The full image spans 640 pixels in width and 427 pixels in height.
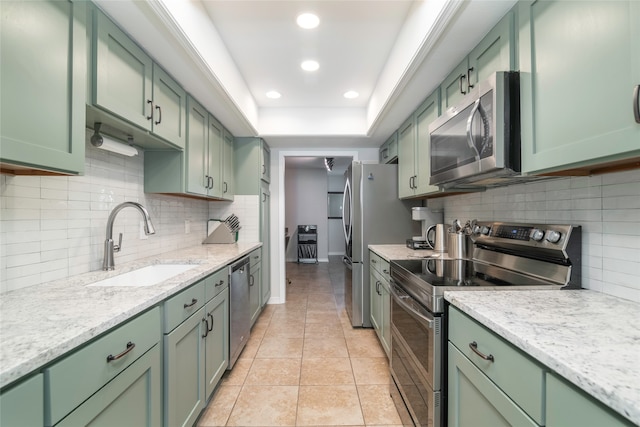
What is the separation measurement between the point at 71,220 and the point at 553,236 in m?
2.35

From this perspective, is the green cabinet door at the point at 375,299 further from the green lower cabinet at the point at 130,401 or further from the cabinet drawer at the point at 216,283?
the green lower cabinet at the point at 130,401

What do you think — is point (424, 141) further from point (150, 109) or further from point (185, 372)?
point (185, 372)

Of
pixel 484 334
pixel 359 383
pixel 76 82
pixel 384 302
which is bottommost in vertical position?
pixel 359 383

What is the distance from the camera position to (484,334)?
92 centimetres

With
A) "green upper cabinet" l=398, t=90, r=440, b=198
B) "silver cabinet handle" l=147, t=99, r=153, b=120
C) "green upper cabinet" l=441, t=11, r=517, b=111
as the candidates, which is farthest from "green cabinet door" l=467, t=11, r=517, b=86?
"silver cabinet handle" l=147, t=99, r=153, b=120

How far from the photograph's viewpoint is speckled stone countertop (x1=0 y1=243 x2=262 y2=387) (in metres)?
0.64

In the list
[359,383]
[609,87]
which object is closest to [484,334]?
[609,87]

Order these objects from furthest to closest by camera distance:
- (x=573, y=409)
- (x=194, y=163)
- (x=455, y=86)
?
(x=194, y=163) < (x=455, y=86) < (x=573, y=409)

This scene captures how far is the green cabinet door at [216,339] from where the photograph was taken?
1.68 m

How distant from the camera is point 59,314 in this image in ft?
2.90

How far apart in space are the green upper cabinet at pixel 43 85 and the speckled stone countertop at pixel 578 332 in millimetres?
1549

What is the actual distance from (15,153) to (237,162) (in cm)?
258

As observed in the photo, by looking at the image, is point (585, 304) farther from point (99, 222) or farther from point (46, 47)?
point (99, 222)

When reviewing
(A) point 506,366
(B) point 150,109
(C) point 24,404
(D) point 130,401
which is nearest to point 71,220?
(B) point 150,109
